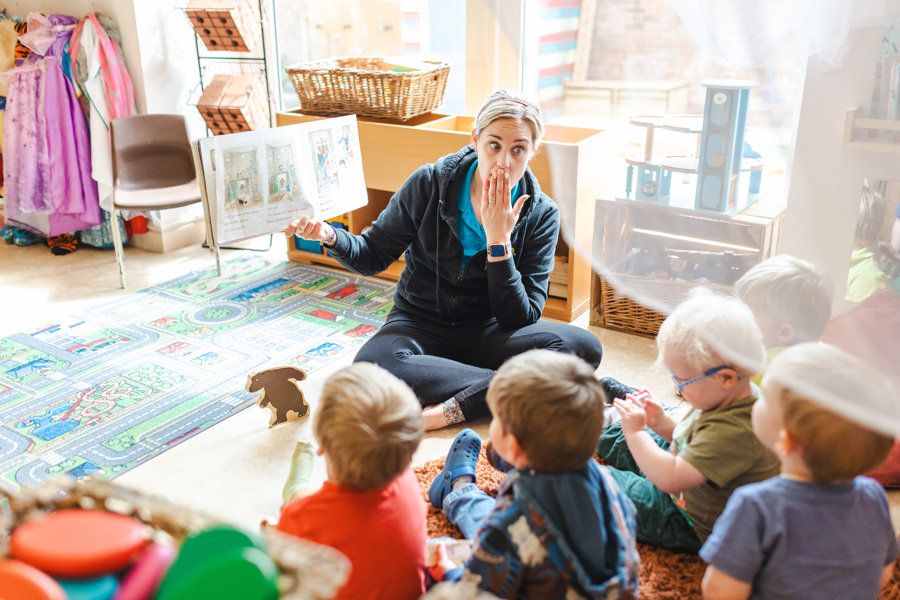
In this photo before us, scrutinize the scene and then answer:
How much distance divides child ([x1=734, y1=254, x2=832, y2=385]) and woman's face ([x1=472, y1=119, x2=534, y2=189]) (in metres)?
1.14

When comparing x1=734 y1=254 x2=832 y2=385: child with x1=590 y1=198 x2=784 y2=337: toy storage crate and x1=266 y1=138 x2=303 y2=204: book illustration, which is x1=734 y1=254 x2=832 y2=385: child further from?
x1=266 y1=138 x2=303 y2=204: book illustration

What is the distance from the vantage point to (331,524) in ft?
3.09

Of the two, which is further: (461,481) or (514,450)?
(461,481)

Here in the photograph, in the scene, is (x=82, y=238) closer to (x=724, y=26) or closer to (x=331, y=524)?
(x=331, y=524)

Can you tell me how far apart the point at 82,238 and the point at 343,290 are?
1.30m

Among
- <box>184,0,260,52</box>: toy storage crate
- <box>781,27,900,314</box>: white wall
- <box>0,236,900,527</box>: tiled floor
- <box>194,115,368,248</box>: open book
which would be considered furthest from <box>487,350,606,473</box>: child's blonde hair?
<box>184,0,260,52</box>: toy storage crate

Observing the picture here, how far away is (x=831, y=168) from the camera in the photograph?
1.37 feet

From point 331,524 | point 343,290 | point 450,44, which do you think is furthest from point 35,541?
point 450,44

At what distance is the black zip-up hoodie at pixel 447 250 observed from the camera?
5.82 ft

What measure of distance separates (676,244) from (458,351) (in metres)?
1.33

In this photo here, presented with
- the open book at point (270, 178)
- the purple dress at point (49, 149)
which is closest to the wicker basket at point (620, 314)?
the open book at point (270, 178)

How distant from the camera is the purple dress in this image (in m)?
2.85

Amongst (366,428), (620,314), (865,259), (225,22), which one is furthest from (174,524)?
(225,22)

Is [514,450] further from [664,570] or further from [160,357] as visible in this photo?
[160,357]
